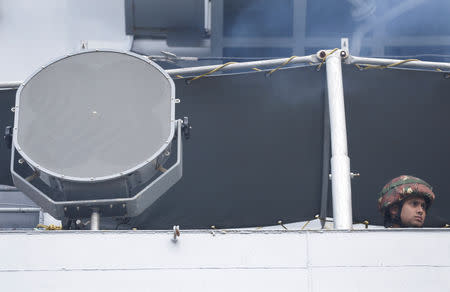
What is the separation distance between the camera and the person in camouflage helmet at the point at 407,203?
527cm

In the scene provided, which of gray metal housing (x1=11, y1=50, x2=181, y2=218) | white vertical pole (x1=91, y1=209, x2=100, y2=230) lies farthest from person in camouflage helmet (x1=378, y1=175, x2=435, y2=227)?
white vertical pole (x1=91, y1=209, x2=100, y2=230)

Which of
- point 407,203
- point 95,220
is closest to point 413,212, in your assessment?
point 407,203

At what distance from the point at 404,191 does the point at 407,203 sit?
0.20 ft

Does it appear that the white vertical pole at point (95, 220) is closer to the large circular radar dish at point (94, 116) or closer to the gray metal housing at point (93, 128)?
the gray metal housing at point (93, 128)

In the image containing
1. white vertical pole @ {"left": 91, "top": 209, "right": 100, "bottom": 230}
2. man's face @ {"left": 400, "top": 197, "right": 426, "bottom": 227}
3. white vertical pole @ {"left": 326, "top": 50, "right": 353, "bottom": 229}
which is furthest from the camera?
man's face @ {"left": 400, "top": 197, "right": 426, "bottom": 227}

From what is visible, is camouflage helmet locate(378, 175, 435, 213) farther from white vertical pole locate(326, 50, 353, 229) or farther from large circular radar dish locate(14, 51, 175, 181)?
large circular radar dish locate(14, 51, 175, 181)

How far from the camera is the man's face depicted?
5250 millimetres

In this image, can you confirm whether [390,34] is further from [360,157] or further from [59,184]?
[59,184]

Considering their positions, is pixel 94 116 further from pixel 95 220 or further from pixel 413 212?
pixel 413 212

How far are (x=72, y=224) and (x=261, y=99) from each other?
6.48 ft

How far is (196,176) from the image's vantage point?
655 cm

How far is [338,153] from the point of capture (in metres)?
5.13

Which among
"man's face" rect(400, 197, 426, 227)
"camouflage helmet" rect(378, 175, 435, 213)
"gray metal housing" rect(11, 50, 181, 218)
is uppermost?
"gray metal housing" rect(11, 50, 181, 218)
